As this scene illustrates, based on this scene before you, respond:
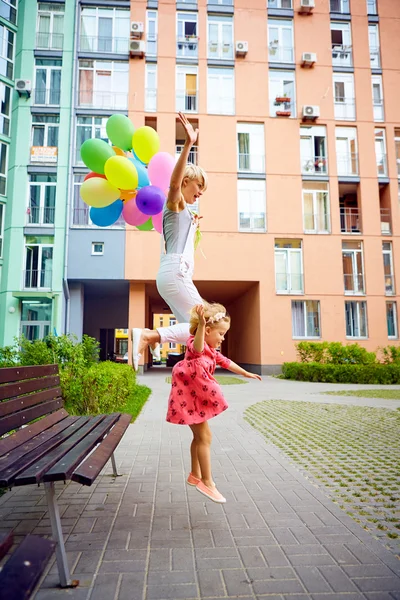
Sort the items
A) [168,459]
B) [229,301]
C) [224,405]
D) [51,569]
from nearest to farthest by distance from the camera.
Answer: [51,569]
[224,405]
[168,459]
[229,301]

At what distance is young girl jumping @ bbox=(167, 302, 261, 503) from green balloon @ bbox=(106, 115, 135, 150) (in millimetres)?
2720

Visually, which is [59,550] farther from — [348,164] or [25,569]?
[348,164]

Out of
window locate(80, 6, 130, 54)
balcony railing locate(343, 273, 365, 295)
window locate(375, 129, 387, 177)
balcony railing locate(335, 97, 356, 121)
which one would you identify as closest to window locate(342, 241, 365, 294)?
balcony railing locate(343, 273, 365, 295)

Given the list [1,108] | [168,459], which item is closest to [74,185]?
[1,108]

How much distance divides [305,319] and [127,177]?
1687 cm

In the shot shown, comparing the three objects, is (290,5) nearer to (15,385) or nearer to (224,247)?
(224,247)

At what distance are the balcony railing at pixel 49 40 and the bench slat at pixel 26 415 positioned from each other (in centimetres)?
2265

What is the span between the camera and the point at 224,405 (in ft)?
9.63

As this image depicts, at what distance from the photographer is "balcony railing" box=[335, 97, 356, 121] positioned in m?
21.2

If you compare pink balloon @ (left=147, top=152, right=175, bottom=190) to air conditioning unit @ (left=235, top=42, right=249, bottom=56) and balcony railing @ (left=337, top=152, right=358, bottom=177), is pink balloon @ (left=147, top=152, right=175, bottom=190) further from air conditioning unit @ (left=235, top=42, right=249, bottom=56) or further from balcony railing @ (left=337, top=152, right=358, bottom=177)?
air conditioning unit @ (left=235, top=42, right=249, bottom=56)

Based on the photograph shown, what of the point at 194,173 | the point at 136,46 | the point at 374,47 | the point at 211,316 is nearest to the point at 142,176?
the point at 194,173

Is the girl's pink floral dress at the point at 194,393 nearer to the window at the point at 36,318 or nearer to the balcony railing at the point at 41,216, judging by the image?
the window at the point at 36,318

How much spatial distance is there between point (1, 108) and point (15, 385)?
2232 cm

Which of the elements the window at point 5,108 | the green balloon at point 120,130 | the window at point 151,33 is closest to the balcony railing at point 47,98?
the window at point 5,108
